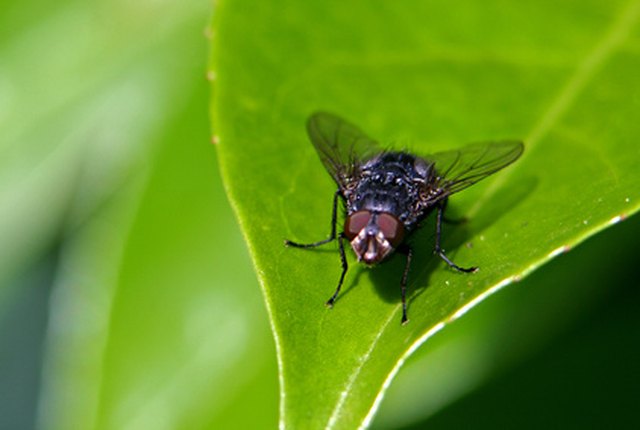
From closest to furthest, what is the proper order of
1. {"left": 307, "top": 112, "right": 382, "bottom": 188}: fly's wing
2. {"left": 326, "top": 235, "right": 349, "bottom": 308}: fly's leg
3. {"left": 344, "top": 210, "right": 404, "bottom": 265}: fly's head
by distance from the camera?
{"left": 326, "top": 235, "right": 349, "bottom": 308}: fly's leg, {"left": 344, "top": 210, "right": 404, "bottom": 265}: fly's head, {"left": 307, "top": 112, "right": 382, "bottom": 188}: fly's wing

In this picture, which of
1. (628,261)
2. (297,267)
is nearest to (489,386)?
(628,261)

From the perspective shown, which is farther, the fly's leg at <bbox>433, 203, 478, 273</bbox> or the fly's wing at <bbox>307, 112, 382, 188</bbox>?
the fly's wing at <bbox>307, 112, 382, 188</bbox>

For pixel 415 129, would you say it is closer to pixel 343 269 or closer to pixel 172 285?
pixel 343 269

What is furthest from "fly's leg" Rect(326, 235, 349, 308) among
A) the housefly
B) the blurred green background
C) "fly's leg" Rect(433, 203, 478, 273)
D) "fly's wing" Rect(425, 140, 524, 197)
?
the blurred green background

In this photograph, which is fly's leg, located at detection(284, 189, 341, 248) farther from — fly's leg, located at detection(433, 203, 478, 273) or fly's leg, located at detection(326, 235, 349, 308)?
fly's leg, located at detection(433, 203, 478, 273)

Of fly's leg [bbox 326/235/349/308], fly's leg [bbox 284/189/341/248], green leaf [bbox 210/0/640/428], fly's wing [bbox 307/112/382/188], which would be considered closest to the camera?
green leaf [bbox 210/0/640/428]

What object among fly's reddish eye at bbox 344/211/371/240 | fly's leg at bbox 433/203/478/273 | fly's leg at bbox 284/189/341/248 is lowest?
fly's leg at bbox 433/203/478/273

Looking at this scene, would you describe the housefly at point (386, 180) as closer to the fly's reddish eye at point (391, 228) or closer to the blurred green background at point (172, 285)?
the fly's reddish eye at point (391, 228)
